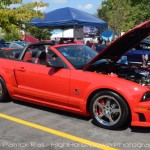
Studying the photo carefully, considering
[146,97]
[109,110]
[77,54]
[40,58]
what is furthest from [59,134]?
[40,58]

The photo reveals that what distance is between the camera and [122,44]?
18.0ft

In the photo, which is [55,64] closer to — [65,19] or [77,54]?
[77,54]

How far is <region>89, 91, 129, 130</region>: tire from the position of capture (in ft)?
15.4

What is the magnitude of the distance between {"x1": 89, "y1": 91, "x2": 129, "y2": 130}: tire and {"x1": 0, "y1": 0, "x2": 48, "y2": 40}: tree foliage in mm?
4913

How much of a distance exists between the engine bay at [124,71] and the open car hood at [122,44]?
152 millimetres

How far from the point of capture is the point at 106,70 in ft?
18.4

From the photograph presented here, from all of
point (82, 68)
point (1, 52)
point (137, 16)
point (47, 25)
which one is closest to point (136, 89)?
point (82, 68)

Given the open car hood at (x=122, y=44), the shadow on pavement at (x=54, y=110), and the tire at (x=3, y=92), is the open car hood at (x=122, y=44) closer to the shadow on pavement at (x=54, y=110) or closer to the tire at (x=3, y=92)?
the shadow on pavement at (x=54, y=110)

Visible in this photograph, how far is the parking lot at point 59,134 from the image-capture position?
4.29m

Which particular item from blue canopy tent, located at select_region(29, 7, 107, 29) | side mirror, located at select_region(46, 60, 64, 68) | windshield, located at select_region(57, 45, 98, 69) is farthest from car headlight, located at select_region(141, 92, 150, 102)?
blue canopy tent, located at select_region(29, 7, 107, 29)

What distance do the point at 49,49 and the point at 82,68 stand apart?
81cm

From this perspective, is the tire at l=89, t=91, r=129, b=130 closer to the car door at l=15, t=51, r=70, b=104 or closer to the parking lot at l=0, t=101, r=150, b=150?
the parking lot at l=0, t=101, r=150, b=150

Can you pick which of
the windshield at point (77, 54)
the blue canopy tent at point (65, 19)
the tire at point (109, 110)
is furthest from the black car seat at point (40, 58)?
the blue canopy tent at point (65, 19)

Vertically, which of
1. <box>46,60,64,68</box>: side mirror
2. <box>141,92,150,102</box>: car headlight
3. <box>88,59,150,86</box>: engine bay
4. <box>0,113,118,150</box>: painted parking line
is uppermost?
<box>46,60,64,68</box>: side mirror
